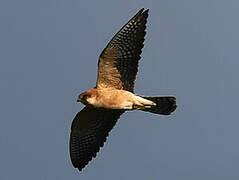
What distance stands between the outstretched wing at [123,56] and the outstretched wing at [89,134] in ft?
3.45

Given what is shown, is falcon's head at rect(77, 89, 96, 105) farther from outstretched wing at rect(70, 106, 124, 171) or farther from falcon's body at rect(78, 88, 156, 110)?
outstretched wing at rect(70, 106, 124, 171)

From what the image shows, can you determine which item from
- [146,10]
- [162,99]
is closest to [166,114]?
[162,99]

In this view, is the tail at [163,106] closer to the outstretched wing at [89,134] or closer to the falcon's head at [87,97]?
the outstretched wing at [89,134]

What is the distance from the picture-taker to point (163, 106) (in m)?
15.0

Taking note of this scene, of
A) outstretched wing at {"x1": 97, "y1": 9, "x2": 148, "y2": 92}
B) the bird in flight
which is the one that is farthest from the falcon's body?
outstretched wing at {"x1": 97, "y1": 9, "x2": 148, "y2": 92}

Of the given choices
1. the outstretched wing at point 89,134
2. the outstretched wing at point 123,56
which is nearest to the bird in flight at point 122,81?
the outstretched wing at point 123,56

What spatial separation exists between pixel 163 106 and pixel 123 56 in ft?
Answer: 4.81

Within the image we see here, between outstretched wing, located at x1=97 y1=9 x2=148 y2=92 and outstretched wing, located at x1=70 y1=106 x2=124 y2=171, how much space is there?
1.05m

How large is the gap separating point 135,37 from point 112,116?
7.15 feet

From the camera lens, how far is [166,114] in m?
15.0

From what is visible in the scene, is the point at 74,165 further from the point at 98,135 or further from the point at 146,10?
the point at 146,10

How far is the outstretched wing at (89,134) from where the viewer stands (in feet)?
51.4

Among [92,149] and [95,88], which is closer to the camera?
[95,88]

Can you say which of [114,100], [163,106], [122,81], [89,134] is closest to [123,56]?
[122,81]
